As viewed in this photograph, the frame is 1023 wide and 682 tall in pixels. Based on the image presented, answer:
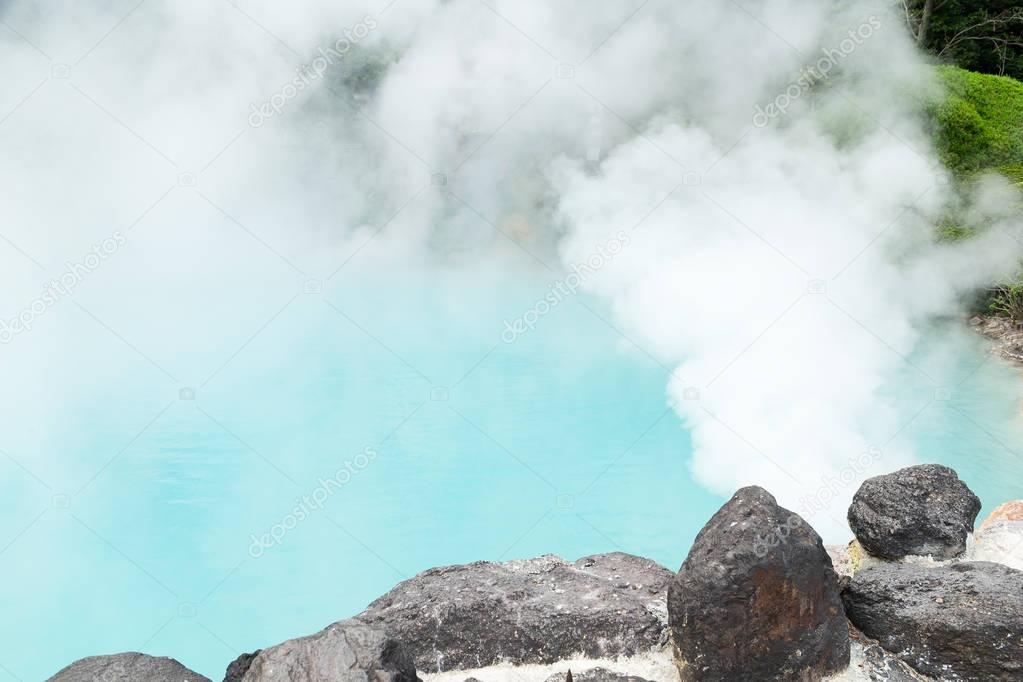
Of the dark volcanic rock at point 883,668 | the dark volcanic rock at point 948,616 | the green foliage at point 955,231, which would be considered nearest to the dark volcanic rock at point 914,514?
the dark volcanic rock at point 948,616

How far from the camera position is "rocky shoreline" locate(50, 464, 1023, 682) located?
296cm

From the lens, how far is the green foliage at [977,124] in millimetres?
13000

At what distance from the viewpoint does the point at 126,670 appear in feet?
10.3

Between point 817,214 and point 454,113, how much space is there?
6.61 meters

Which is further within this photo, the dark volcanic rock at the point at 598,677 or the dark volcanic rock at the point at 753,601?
the dark volcanic rock at the point at 598,677

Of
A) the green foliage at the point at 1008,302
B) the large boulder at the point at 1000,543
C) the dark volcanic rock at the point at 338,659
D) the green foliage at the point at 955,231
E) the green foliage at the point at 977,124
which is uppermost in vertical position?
the green foliage at the point at 977,124

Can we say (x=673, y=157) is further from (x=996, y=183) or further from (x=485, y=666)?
(x=485, y=666)

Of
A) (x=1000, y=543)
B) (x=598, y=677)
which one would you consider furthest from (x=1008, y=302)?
(x=598, y=677)

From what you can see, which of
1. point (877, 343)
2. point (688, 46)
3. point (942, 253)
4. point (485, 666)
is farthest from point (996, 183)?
point (485, 666)

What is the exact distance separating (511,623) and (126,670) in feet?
4.02

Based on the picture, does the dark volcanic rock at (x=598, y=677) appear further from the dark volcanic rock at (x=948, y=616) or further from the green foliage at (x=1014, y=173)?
the green foliage at (x=1014, y=173)

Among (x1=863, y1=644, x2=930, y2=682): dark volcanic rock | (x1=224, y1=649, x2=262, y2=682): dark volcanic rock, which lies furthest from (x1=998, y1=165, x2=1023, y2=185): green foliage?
(x1=224, y1=649, x2=262, y2=682): dark volcanic rock

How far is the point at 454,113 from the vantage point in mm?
15742

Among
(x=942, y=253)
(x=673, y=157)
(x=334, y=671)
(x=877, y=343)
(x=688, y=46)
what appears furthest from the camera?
(x=688, y=46)
